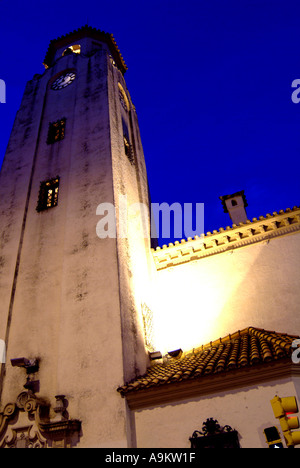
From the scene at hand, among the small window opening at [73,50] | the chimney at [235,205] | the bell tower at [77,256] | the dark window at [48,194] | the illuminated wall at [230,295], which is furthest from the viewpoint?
the small window opening at [73,50]

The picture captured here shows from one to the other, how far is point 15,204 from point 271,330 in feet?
35.2

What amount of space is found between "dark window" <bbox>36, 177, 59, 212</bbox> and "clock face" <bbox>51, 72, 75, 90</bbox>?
7351 mm

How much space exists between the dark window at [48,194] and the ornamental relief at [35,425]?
696 cm

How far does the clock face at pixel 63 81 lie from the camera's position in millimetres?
18794

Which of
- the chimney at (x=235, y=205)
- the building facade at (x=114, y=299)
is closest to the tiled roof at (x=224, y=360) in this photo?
the building facade at (x=114, y=299)

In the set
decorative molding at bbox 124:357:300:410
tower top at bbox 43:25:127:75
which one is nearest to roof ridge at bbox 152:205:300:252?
decorative molding at bbox 124:357:300:410

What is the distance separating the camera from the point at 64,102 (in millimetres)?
17516

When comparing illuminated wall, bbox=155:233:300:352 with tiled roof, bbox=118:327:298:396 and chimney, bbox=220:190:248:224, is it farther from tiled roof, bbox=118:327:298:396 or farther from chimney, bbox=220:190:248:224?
chimney, bbox=220:190:248:224

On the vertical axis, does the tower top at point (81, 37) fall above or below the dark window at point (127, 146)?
above

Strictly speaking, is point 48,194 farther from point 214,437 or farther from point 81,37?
point 81,37

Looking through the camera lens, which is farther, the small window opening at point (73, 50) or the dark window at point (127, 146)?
the small window opening at point (73, 50)

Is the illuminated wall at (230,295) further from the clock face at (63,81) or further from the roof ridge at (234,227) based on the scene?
the clock face at (63,81)
